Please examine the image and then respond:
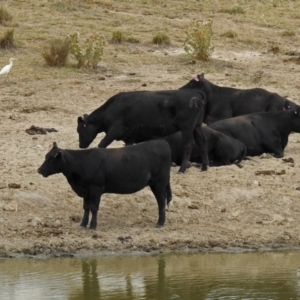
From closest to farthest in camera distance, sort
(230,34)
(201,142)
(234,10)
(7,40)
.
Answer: (201,142) < (7,40) < (230,34) < (234,10)

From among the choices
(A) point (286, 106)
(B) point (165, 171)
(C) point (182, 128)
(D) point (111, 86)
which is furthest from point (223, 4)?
(B) point (165, 171)

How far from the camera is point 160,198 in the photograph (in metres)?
12.4

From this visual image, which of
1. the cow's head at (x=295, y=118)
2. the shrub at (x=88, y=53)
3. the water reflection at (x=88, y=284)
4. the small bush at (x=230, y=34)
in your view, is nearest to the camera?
the water reflection at (x=88, y=284)

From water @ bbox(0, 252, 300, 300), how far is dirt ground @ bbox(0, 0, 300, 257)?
282 mm

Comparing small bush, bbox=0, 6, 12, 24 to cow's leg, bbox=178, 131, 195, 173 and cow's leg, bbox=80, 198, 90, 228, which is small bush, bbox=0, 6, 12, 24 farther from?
cow's leg, bbox=80, 198, 90, 228

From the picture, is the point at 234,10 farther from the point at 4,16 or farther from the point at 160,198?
the point at 160,198

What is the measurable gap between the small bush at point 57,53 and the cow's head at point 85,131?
21.6 feet

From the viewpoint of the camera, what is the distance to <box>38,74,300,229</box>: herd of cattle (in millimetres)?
12039

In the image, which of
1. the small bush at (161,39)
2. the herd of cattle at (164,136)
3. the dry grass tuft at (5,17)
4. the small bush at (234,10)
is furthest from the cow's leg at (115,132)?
the small bush at (234,10)

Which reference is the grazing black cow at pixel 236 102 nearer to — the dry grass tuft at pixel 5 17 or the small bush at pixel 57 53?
the small bush at pixel 57 53

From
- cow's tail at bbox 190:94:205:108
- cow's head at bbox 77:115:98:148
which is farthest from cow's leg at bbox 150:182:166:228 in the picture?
cow's head at bbox 77:115:98:148

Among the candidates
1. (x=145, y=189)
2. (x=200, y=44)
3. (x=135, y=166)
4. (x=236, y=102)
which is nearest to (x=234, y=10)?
(x=200, y=44)

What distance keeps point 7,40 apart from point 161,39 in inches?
135

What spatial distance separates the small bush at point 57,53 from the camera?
21109 mm
